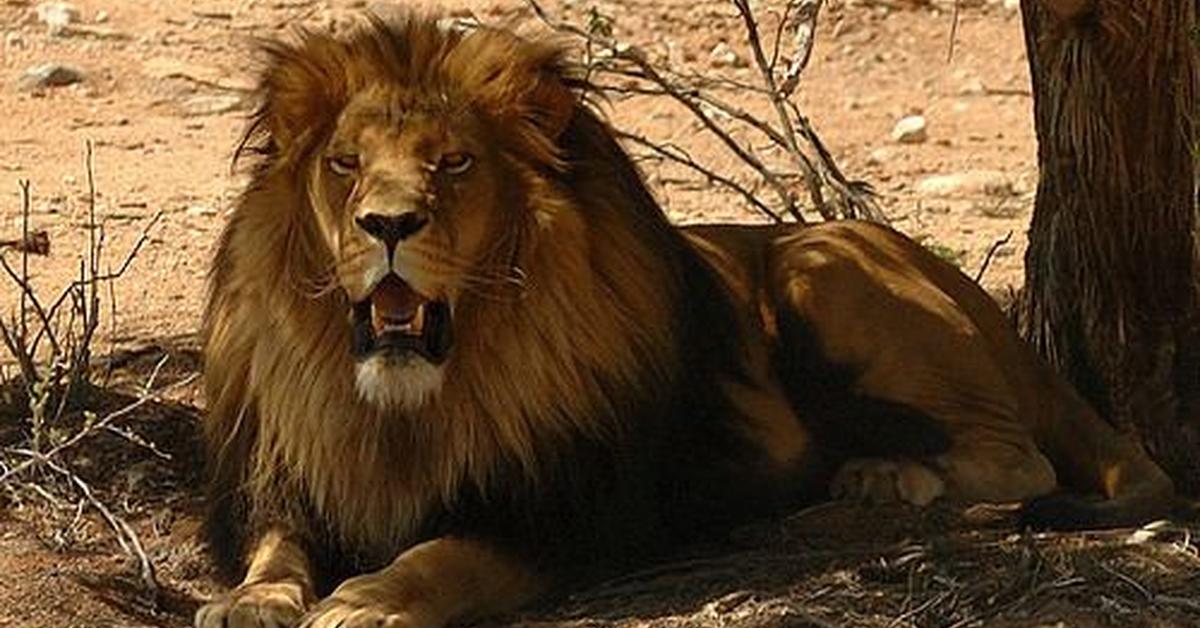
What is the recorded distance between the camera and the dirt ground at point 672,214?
14.5 ft

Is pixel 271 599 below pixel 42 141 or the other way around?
below

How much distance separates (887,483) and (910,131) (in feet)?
14.2

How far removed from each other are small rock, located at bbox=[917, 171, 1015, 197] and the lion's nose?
4.50 m

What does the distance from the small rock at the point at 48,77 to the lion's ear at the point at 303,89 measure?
469 centimetres

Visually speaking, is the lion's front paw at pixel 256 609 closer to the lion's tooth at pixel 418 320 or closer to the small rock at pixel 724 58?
the lion's tooth at pixel 418 320

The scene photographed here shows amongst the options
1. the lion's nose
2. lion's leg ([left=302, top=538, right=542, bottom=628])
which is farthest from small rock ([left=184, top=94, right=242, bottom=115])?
the lion's nose

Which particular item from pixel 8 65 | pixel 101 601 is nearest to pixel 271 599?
pixel 101 601

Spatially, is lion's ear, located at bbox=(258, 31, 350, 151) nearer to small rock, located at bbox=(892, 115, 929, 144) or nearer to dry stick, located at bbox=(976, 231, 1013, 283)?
dry stick, located at bbox=(976, 231, 1013, 283)

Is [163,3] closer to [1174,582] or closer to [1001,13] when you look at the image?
[1001,13]

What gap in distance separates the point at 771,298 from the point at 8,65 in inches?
183

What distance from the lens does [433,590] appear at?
4.34m

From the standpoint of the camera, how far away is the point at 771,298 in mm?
5297

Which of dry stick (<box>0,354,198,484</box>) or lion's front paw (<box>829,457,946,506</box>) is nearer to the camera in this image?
dry stick (<box>0,354,198,484</box>)

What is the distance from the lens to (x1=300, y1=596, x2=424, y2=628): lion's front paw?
4.18 m
